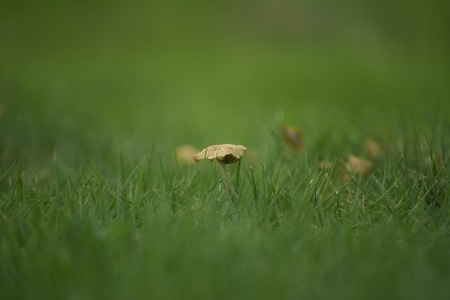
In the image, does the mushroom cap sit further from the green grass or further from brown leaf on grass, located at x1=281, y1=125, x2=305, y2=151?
brown leaf on grass, located at x1=281, y1=125, x2=305, y2=151

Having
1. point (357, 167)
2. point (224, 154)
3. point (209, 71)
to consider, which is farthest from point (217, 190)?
point (209, 71)

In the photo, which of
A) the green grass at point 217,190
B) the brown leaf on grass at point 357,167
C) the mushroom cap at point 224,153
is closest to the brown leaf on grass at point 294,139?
the green grass at point 217,190

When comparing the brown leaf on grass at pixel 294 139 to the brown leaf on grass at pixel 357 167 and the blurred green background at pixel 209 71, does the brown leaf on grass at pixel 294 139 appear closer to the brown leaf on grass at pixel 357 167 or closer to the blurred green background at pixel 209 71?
the blurred green background at pixel 209 71

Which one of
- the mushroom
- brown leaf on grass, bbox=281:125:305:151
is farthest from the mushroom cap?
brown leaf on grass, bbox=281:125:305:151

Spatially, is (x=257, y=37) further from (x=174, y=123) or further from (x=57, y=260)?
(x=57, y=260)

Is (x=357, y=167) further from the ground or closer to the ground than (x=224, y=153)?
closer to the ground

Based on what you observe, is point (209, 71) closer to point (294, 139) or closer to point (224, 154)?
point (294, 139)

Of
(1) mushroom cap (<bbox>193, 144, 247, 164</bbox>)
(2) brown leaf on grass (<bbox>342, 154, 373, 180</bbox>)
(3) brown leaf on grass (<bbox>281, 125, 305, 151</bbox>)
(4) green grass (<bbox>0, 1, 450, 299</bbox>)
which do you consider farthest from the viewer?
(3) brown leaf on grass (<bbox>281, 125, 305, 151</bbox>)

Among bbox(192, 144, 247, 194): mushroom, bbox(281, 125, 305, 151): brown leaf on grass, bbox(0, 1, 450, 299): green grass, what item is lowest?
bbox(0, 1, 450, 299): green grass
